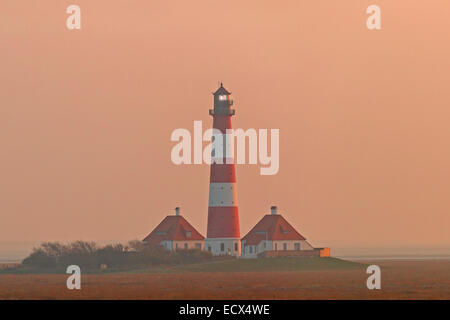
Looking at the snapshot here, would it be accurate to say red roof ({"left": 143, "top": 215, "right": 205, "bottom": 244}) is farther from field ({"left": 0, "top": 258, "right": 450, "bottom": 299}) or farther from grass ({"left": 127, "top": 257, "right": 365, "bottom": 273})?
field ({"left": 0, "top": 258, "right": 450, "bottom": 299})

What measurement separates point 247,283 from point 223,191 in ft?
71.8

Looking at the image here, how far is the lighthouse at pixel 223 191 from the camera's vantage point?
357 ft

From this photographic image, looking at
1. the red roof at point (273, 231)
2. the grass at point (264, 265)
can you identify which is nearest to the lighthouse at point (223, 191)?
the red roof at point (273, 231)

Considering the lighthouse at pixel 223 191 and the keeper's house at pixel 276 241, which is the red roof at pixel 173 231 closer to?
the keeper's house at pixel 276 241


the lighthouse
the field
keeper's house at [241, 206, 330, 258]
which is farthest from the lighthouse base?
the field

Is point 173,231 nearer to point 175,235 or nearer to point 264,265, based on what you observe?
point 175,235

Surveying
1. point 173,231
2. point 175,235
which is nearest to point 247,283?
point 175,235

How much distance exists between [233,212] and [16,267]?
1860cm

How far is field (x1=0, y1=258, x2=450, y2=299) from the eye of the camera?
7800cm

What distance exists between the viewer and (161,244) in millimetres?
117125

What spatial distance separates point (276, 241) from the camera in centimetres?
11244

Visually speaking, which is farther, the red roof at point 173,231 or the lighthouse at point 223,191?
the red roof at point 173,231

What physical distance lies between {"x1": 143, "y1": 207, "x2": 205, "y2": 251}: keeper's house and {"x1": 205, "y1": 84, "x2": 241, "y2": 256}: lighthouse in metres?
5.14

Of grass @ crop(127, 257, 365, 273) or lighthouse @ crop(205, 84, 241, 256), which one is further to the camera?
lighthouse @ crop(205, 84, 241, 256)
